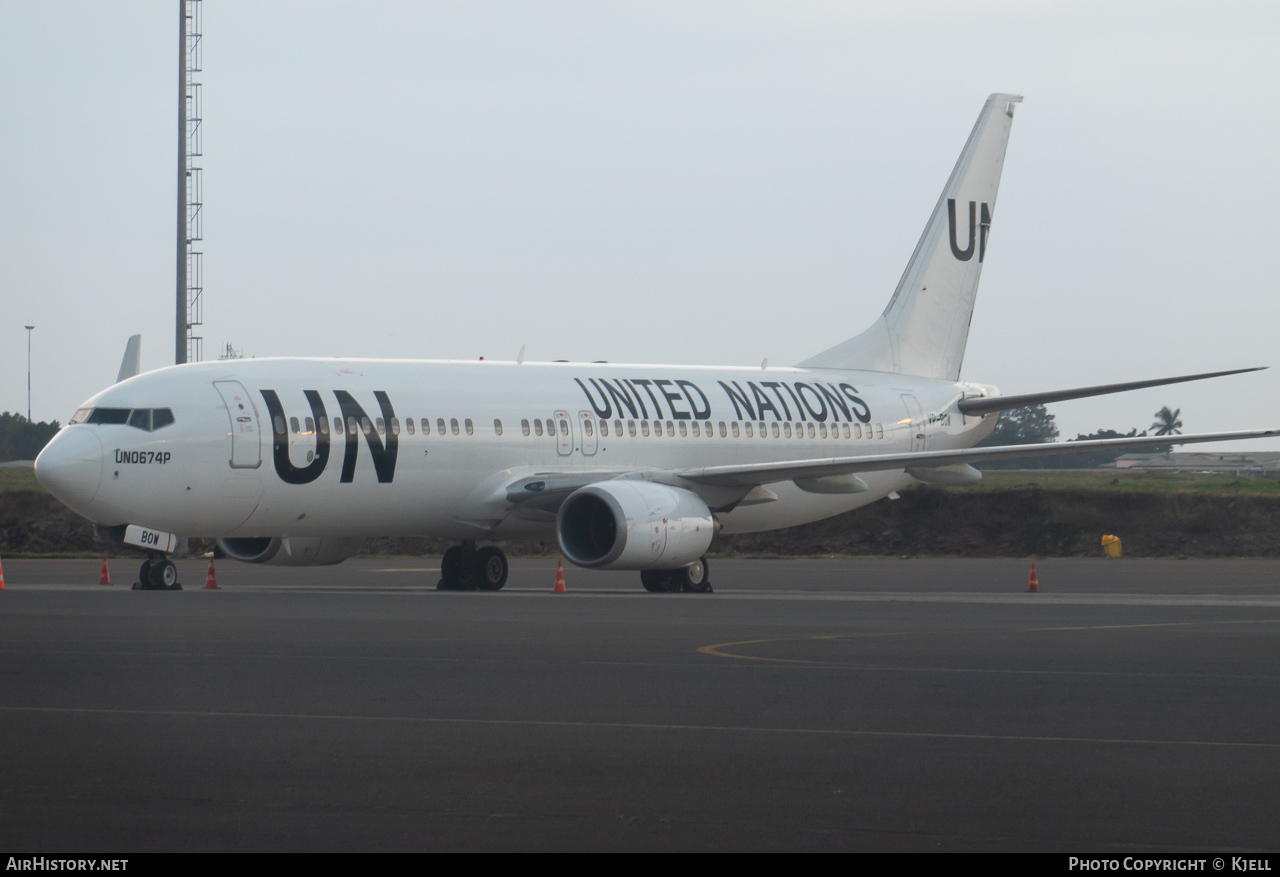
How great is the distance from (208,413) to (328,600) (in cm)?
385

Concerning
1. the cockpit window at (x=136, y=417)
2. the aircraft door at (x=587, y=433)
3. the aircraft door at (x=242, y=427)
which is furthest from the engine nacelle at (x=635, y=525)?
the cockpit window at (x=136, y=417)

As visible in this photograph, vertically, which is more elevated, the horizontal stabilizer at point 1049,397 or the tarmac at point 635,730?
the horizontal stabilizer at point 1049,397

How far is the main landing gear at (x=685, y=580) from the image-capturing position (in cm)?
2775

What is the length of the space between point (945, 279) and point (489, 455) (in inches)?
501

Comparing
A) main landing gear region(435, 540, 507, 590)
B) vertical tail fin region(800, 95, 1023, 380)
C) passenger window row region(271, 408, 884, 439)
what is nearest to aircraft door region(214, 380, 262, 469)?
passenger window row region(271, 408, 884, 439)

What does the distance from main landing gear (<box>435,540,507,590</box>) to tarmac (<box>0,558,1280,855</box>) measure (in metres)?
7.98

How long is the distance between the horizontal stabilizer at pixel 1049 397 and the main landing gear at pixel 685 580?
7.51 m

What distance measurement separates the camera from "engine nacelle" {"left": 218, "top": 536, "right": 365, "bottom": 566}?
93.5 ft

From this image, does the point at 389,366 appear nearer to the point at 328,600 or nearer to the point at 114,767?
the point at 328,600

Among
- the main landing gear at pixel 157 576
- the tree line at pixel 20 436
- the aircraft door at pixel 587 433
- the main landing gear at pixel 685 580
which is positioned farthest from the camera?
the tree line at pixel 20 436

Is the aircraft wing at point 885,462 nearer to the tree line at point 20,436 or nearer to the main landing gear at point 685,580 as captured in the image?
the main landing gear at point 685,580

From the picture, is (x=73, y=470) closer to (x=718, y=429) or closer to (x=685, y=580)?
(x=685, y=580)

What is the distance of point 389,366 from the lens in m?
28.3

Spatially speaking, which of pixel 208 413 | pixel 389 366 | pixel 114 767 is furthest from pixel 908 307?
pixel 114 767
